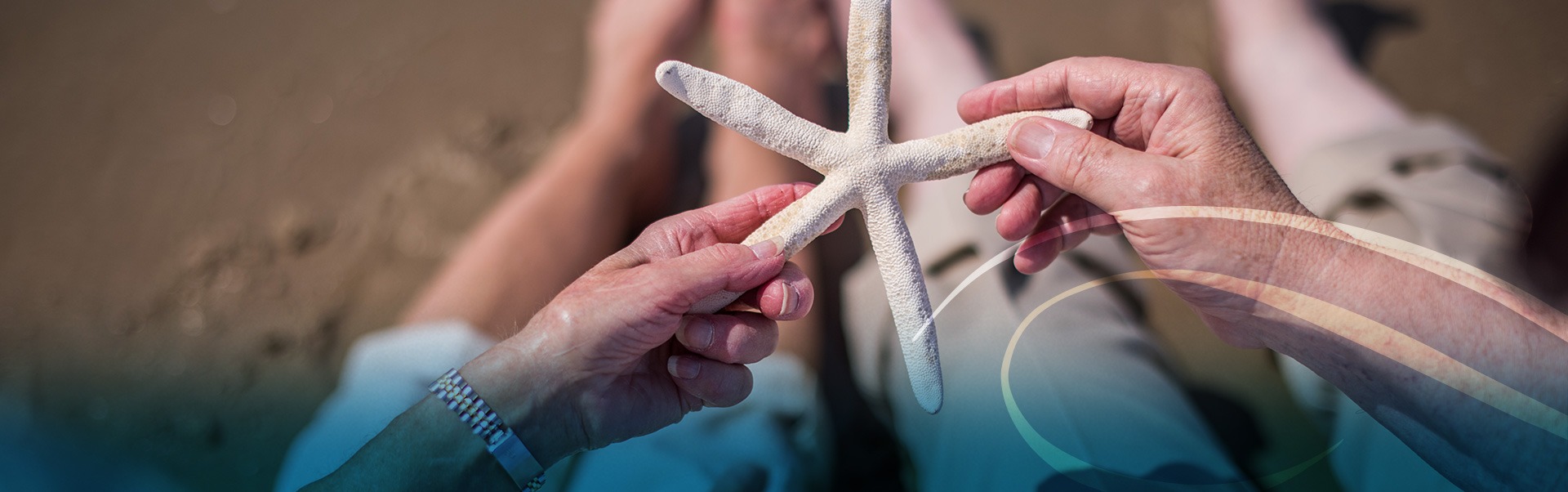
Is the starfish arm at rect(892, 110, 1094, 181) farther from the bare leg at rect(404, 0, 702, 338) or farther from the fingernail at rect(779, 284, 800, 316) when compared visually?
the bare leg at rect(404, 0, 702, 338)

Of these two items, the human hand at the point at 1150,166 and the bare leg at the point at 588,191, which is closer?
the human hand at the point at 1150,166

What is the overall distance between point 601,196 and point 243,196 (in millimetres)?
551

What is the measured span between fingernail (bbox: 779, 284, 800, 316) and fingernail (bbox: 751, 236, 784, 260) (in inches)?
1.4

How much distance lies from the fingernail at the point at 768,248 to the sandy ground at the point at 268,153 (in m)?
0.65

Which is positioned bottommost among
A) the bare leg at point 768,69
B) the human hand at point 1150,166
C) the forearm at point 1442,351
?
the forearm at point 1442,351

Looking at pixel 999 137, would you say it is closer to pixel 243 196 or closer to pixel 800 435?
pixel 800 435

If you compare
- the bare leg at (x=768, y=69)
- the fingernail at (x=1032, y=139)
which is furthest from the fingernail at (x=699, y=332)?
the bare leg at (x=768, y=69)

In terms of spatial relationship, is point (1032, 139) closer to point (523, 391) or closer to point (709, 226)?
point (709, 226)

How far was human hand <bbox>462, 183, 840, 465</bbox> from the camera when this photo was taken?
590 mm

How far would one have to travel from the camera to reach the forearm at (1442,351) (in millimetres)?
554

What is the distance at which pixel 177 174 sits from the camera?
108cm

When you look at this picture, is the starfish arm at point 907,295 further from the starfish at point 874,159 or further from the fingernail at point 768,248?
the fingernail at point 768,248

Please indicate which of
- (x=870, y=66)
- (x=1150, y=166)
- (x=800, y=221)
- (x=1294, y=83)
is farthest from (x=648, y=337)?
(x=1294, y=83)

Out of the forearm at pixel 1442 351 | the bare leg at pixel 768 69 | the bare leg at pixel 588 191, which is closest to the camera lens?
the forearm at pixel 1442 351
